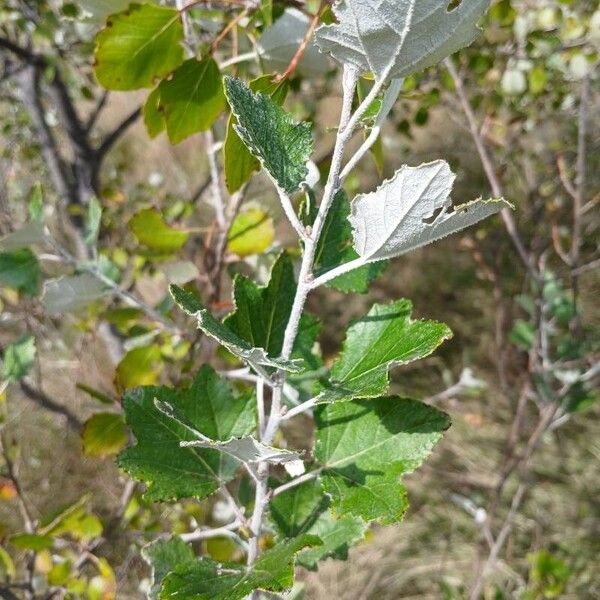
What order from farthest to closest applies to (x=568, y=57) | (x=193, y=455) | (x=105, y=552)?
(x=105, y=552), (x=568, y=57), (x=193, y=455)

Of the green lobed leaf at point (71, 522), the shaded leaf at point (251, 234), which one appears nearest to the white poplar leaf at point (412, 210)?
the shaded leaf at point (251, 234)

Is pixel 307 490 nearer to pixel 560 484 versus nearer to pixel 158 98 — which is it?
pixel 158 98

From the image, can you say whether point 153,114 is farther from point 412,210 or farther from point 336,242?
point 412,210

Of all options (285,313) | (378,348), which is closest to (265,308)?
(285,313)

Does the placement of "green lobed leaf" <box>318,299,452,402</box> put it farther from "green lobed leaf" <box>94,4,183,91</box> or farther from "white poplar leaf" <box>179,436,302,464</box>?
"green lobed leaf" <box>94,4,183,91</box>

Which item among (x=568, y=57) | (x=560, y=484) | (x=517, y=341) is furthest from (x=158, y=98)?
(x=560, y=484)

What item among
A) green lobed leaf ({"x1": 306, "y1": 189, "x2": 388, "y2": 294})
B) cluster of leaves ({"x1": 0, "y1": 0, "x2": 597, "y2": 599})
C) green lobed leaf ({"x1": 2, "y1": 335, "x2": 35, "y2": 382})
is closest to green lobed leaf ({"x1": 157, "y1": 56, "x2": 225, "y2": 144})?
cluster of leaves ({"x1": 0, "y1": 0, "x2": 597, "y2": 599})

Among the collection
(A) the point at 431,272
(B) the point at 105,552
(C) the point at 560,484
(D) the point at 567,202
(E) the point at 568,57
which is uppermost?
(E) the point at 568,57

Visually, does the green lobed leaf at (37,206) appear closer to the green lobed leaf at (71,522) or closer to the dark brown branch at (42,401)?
the green lobed leaf at (71,522)
